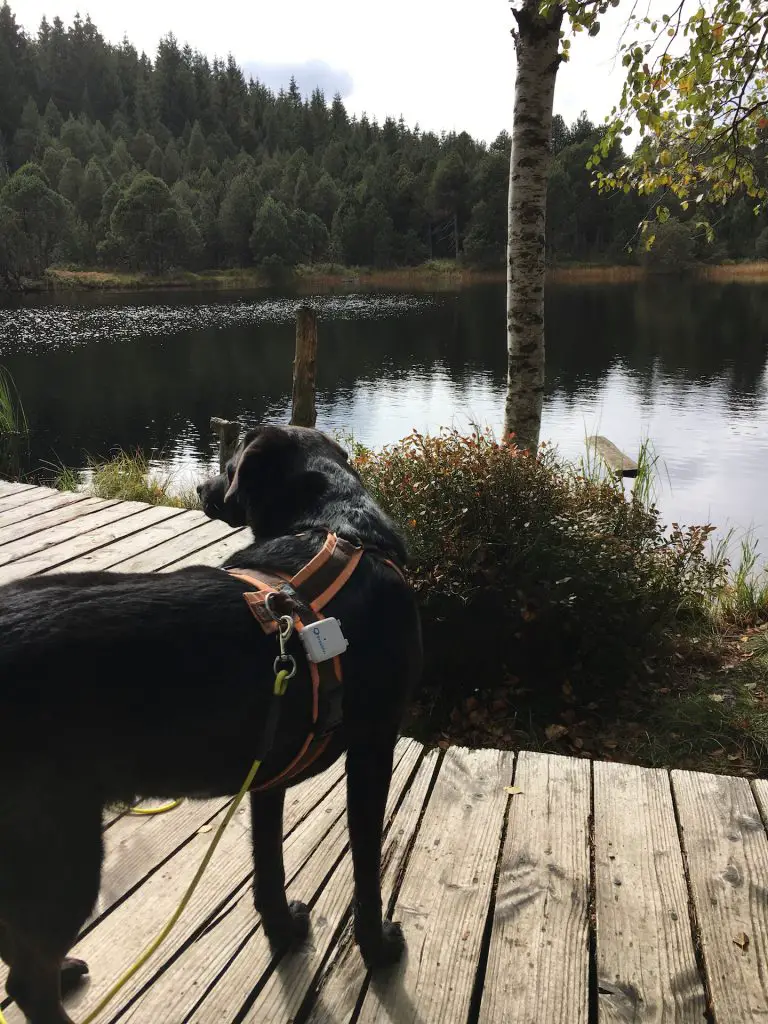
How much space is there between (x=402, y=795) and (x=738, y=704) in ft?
8.66

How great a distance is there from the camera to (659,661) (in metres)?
4.88

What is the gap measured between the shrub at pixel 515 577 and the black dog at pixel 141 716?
7.93 feet

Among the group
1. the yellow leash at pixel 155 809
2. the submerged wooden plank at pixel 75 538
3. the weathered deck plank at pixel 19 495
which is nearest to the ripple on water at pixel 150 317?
the weathered deck plank at pixel 19 495

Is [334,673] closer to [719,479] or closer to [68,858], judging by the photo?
[68,858]

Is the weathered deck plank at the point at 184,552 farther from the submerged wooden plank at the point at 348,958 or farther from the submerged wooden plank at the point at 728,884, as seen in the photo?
the submerged wooden plank at the point at 728,884

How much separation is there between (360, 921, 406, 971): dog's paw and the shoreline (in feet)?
196

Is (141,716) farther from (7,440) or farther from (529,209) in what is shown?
(7,440)

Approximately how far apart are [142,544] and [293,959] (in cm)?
384

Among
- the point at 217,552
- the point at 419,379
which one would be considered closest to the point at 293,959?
the point at 217,552

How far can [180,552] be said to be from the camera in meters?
5.18

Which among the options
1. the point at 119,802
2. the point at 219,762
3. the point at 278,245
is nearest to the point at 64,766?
the point at 119,802

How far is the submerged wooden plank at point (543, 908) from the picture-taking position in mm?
1934

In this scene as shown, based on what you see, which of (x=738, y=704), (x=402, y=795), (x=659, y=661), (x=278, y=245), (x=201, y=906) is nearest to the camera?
(x=201, y=906)

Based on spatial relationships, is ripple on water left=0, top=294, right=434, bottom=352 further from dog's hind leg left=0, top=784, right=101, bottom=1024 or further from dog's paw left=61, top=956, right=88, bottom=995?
dog's hind leg left=0, top=784, right=101, bottom=1024
